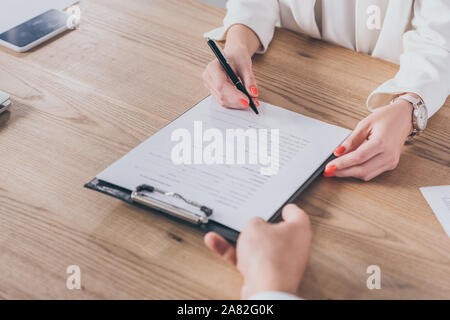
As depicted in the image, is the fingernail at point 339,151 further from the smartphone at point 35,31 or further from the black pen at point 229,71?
the smartphone at point 35,31

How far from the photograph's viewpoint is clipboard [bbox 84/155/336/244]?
2.27 feet

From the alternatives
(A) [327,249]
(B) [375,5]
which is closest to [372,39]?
(B) [375,5]

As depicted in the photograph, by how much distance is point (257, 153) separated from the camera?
825mm

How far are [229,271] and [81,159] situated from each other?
0.37m

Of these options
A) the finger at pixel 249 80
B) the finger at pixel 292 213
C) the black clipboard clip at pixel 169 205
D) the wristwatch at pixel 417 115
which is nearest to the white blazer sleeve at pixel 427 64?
the wristwatch at pixel 417 115

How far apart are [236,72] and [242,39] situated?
0.41ft

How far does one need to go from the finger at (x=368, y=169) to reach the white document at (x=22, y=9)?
947 millimetres

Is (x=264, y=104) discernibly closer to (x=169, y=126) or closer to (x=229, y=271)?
(x=169, y=126)

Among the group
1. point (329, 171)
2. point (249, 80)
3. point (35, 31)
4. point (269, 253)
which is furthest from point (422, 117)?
point (35, 31)

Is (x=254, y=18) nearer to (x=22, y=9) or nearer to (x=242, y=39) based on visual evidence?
(x=242, y=39)

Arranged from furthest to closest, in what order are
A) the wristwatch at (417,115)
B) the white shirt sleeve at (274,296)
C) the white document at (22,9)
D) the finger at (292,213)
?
the white document at (22,9) → the wristwatch at (417,115) → the finger at (292,213) → the white shirt sleeve at (274,296)

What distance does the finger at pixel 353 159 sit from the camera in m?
0.80

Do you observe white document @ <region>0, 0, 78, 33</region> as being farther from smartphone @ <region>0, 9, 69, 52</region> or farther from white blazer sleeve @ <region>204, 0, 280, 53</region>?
white blazer sleeve @ <region>204, 0, 280, 53</region>

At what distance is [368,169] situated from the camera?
0.82 metres
